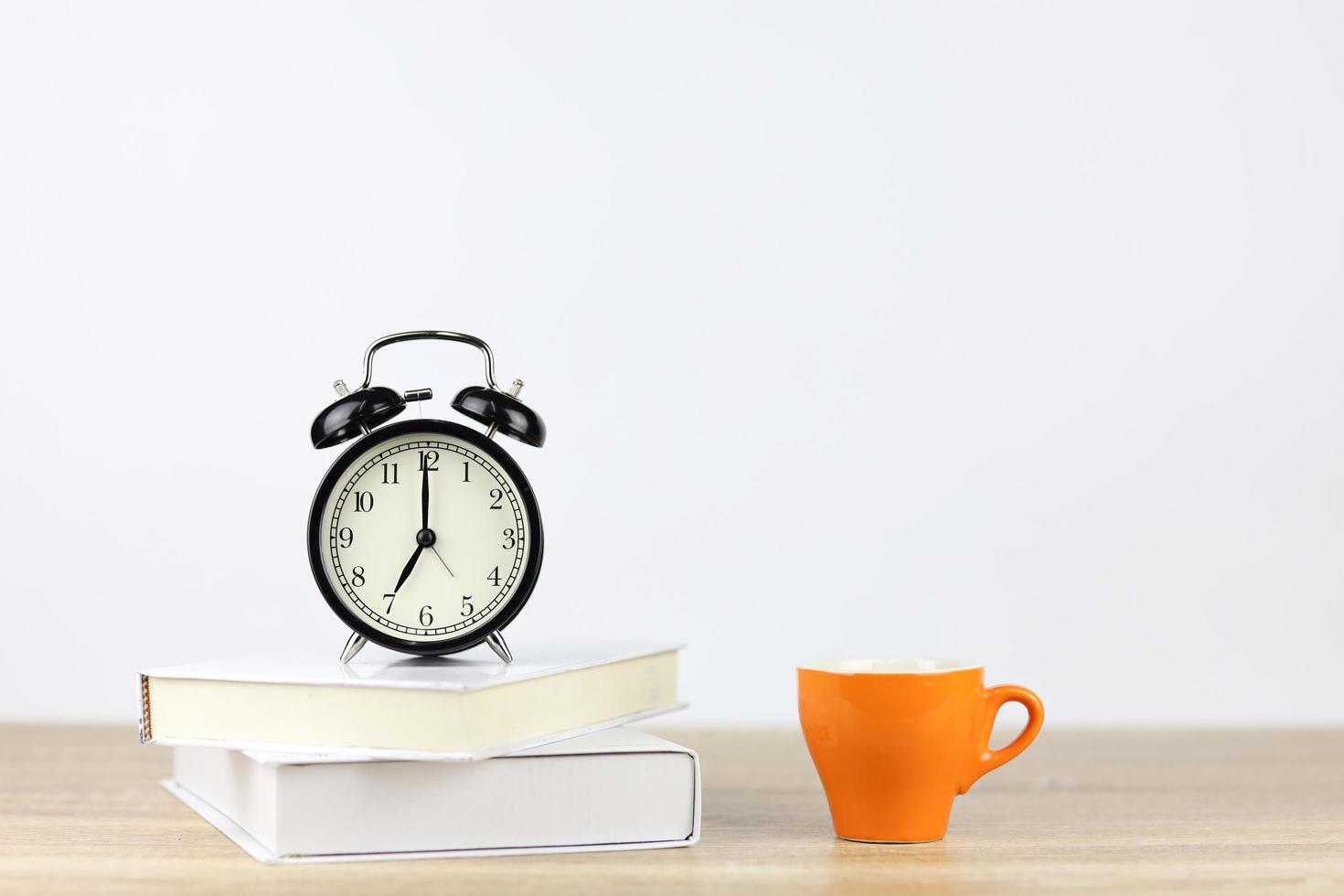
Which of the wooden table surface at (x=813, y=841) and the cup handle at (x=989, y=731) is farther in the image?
the cup handle at (x=989, y=731)

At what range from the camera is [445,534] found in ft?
3.49

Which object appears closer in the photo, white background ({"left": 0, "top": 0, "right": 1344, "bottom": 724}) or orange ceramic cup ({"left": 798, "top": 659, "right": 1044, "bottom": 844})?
orange ceramic cup ({"left": 798, "top": 659, "right": 1044, "bottom": 844})

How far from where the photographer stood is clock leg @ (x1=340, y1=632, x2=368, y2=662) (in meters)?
1.06

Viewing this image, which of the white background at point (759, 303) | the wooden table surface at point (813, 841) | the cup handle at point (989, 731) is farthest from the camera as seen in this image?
the white background at point (759, 303)

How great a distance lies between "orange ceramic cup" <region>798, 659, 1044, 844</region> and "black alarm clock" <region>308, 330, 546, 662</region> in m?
0.27

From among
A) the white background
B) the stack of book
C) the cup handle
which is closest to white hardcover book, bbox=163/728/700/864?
the stack of book

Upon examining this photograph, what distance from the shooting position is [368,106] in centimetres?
197

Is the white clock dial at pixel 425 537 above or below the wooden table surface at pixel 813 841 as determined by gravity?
above

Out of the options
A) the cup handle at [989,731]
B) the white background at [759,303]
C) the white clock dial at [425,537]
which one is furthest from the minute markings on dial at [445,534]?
the white background at [759,303]

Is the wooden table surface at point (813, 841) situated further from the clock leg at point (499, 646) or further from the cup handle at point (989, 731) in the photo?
the clock leg at point (499, 646)

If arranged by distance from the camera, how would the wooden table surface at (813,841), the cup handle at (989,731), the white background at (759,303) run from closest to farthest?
the wooden table surface at (813,841) → the cup handle at (989,731) → the white background at (759,303)

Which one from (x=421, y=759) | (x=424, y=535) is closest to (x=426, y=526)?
(x=424, y=535)

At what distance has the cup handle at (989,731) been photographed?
40.1 inches

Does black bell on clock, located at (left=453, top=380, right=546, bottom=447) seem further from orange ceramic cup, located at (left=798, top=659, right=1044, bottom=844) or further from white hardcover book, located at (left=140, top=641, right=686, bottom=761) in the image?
orange ceramic cup, located at (left=798, top=659, right=1044, bottom=844)
